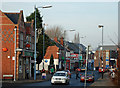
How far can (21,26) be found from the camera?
39594 millimetres

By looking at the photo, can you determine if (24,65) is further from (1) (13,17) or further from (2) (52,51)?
(2) (52,51)

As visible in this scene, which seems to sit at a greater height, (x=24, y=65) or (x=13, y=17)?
(x=13, y=17)

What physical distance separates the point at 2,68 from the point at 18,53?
10.1 ft

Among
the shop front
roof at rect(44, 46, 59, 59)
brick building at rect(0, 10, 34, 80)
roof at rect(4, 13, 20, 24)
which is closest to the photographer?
brick building at rect(0, 10, 34, 80)

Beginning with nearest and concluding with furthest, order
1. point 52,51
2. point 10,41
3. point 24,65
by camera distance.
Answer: point 10,41
point 24,65
point 52,51

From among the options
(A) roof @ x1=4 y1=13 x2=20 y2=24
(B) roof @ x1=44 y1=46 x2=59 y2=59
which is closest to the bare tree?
(B) roof @ x1=44 y1=46 x2=59 y2=59

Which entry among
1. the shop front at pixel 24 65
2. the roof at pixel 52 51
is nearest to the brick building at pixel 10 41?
the shop front at pixel 24 65

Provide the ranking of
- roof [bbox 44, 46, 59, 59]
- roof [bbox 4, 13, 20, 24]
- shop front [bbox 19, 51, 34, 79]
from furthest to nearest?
roof [bbox 44, 46, 59, 59] → shop front [bbox 19, 51, 34, 79] → roof [bbox 4, 13, 20, 24]

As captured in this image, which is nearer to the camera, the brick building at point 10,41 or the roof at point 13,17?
the brick building at point 10,41

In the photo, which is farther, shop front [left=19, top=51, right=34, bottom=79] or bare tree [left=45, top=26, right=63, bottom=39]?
bare tree [left=45, top=26, right=63, bottom=39]

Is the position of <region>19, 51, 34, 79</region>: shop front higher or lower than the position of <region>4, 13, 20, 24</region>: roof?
lower

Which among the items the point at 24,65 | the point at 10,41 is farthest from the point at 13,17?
the point at 24,65

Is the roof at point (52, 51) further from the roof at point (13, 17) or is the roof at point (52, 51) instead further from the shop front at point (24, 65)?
the roof at point (13, 17)

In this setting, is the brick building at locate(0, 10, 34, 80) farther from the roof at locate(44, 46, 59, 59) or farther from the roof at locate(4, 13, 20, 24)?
the roof at locate(44, 46, 59, 59)
